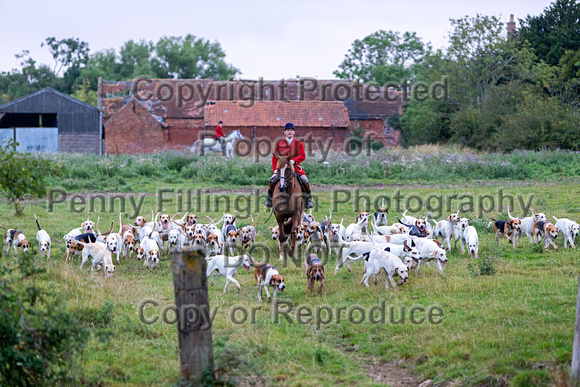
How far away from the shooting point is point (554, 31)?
40.9m

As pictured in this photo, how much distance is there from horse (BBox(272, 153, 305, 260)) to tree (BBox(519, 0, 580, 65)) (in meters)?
31.8

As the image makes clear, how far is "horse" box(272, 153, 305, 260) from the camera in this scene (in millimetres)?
12555

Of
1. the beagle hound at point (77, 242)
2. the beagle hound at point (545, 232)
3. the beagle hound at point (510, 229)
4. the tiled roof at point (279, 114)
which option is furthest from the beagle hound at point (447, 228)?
the tiled roof at point (279, 114)

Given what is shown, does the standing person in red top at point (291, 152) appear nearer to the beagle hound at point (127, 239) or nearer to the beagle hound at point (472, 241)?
the beagle hound at point (127, 239)

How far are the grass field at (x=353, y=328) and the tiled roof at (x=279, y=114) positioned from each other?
29166 mm

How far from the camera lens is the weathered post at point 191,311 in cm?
578

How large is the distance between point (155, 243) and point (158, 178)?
1194cm

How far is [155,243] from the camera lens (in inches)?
469

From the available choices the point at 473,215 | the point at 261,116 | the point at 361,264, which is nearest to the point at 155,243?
the point at 361,264

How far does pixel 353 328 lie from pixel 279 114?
34435 mm

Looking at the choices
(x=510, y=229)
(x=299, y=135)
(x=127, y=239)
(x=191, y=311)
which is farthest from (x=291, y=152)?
(x=299, y=135)

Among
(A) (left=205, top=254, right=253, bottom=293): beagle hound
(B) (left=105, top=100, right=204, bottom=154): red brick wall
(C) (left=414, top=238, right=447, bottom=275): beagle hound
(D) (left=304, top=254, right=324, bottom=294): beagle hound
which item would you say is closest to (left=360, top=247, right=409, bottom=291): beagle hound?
(D) (left=304, top=254, right=324, bottom=294): beagle hound

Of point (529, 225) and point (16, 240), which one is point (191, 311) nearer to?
point (16, 240)

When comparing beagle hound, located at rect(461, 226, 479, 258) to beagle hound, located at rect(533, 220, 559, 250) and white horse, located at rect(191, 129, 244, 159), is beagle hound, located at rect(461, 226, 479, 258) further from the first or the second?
white horse, located at rect(191, 129, 244, 159)
